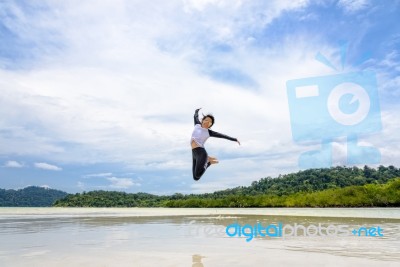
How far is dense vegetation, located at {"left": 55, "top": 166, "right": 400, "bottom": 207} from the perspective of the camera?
46812 millimetres

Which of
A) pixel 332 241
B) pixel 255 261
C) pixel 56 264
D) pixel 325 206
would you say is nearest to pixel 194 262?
pixel 255 261

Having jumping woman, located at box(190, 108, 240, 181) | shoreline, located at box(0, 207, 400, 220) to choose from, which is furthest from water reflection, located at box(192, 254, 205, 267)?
shoreline, located at box(0, 207, 400, 220)

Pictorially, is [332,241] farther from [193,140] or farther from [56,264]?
[56,264]

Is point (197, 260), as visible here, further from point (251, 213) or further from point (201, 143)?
point (251, 213)

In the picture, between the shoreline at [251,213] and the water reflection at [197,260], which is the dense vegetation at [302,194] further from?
the water reflection at [197,260]

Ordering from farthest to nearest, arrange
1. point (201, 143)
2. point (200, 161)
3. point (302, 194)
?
point (302, 194), point (201, 143), point (200, 161)

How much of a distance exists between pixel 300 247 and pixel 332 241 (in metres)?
1.76

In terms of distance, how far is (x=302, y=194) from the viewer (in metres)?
54.9

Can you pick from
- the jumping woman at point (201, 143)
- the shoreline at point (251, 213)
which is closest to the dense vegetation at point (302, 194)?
the shoreline at point (251, 213)

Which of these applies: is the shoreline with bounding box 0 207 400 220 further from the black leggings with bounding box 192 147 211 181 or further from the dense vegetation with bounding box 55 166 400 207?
the black leggings with bounding box 192 147 211 181

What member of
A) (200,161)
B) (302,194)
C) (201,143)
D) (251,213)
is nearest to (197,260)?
(200,161)

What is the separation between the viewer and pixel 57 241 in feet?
34.6

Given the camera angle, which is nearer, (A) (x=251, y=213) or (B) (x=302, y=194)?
(A) (x=251, y=213)

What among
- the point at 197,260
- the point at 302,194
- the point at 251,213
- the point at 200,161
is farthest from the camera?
the point at 302,194
